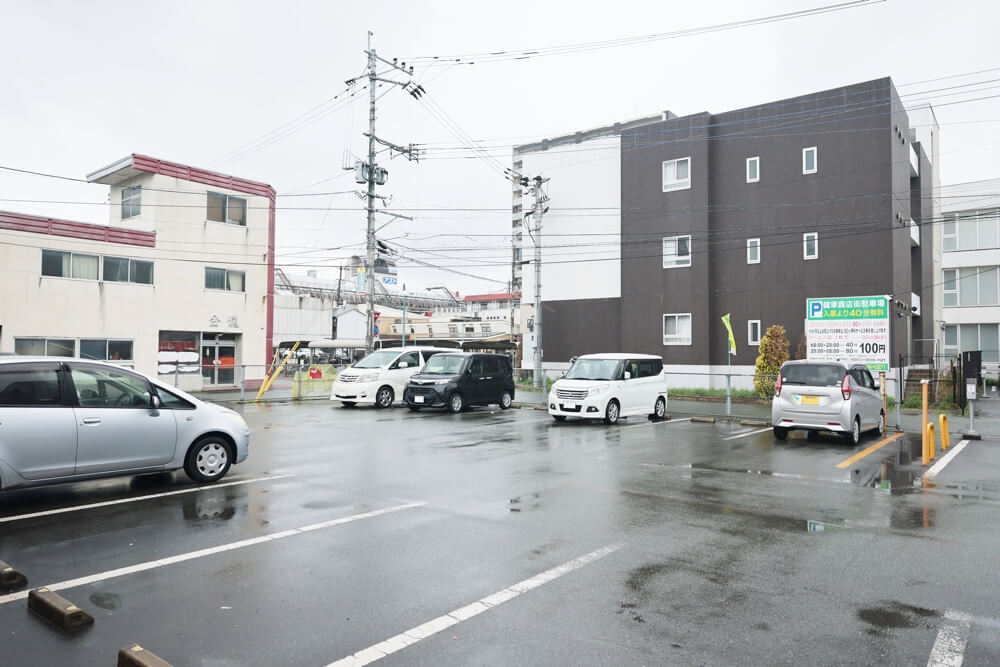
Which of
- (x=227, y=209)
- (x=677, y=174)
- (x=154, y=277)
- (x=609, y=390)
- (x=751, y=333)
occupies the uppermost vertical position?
(x=677, y=174)

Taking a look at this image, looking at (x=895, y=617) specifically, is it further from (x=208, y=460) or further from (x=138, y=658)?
(x=208, y=460)

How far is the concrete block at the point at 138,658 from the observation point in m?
3.43

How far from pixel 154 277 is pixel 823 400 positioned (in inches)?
1017

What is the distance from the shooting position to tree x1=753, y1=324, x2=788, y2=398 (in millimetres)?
23000

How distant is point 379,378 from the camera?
21.0 meters

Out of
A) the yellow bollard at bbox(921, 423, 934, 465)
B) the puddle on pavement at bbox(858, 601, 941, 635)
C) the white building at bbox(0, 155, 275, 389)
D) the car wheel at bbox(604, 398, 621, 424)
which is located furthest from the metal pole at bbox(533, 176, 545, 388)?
the puddle on pavement at bbox(858, 601, 941, 635)

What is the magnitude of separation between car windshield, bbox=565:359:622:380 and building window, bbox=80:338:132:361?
746 inches

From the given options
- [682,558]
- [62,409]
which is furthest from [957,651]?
[62,409]

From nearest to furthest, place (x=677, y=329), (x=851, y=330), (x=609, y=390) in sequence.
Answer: (x=609, y=390), (x=851, y=330), (x=677, y=329)

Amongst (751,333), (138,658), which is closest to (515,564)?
(138,658)

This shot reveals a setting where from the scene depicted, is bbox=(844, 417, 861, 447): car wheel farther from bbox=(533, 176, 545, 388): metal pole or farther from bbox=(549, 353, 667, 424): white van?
bbox=(533, 176, 545, 388): metal pole

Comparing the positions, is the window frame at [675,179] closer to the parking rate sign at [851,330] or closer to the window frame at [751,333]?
the window frame at [751,333]

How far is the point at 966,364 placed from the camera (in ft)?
65.9

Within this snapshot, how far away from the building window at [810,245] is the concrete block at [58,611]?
1017 inches
